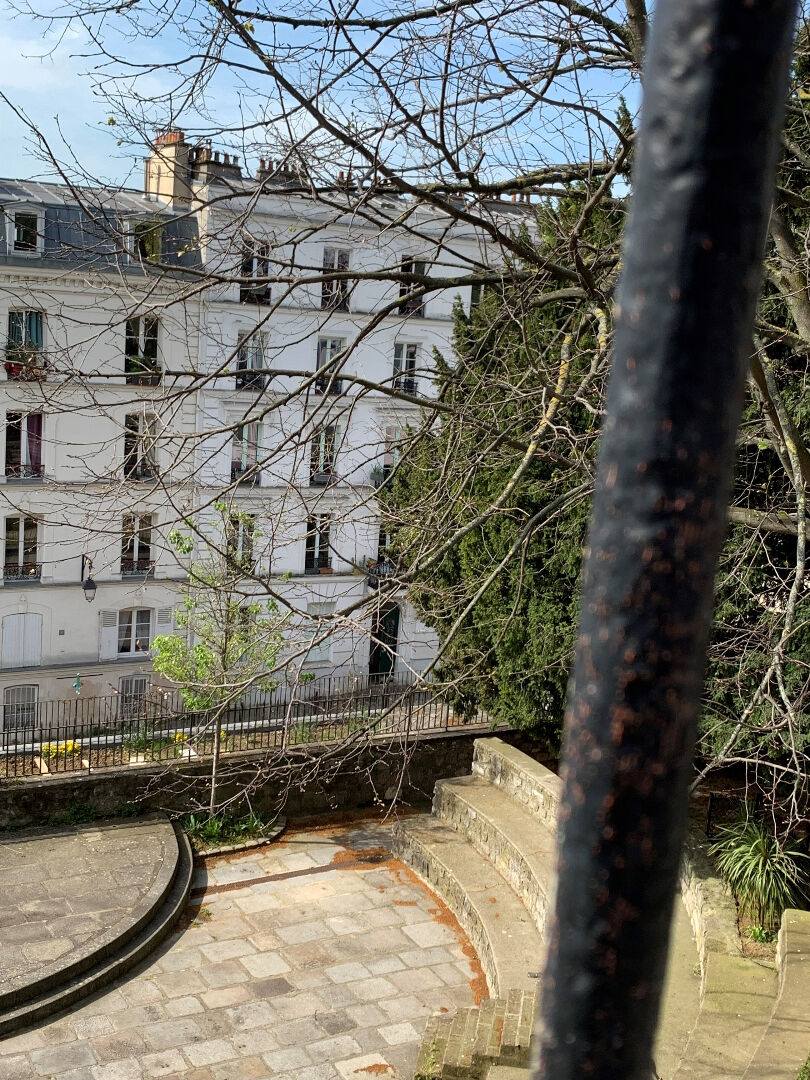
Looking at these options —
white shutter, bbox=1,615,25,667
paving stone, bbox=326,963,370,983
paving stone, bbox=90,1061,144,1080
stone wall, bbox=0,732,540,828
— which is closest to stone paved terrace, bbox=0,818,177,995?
stone wall, bbox=0,732,540,828

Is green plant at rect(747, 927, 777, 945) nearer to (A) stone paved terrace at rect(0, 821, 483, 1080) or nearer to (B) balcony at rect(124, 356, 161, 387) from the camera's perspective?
(A) stone paved terrace at rect(0, 821, 483, 1080)

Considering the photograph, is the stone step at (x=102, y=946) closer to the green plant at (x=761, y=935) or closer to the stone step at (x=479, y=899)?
the stone step at (x=479, y=899)

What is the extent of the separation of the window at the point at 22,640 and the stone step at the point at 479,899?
43.3ft

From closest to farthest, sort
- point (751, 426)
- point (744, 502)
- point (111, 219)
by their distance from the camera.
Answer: point (111, 219)
point (751, 426)
point (744, 502)

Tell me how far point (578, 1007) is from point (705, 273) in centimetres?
70

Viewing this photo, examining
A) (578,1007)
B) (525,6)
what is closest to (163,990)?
(525,6)

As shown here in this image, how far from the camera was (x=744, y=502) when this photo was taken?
34.4ft

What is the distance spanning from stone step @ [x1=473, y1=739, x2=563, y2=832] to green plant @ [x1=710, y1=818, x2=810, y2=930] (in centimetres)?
267

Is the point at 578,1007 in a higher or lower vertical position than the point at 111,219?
lower

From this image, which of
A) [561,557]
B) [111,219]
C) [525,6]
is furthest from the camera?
[561,557]

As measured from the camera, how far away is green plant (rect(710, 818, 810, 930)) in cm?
955

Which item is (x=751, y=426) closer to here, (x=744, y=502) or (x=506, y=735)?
(x=744, y=502)

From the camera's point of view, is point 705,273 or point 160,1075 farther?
point 160,1075

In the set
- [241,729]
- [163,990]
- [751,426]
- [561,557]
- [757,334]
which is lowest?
[163,990]
